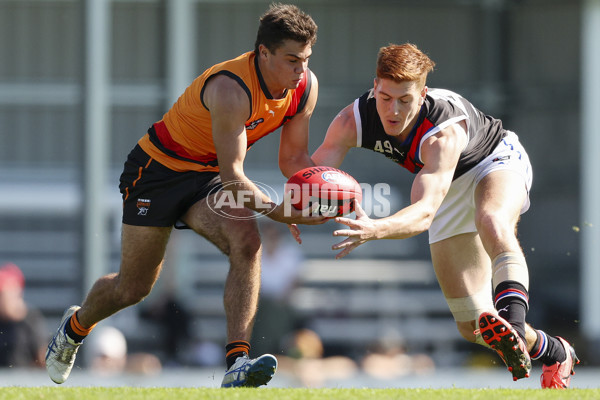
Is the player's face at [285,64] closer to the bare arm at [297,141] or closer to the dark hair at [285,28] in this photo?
the dark hair at [285,28]

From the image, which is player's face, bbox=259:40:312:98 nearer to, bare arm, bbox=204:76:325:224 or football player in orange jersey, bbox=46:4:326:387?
football player in orange jersey, bbox=46:4:326:387

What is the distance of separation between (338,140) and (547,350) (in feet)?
5.86

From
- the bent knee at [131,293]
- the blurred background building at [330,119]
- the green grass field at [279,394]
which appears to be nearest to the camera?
the green grass field at [279,394]

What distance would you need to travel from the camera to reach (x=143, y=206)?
6.14 meters

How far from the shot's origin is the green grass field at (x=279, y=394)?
4.94 m

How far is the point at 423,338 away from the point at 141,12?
18.6 ft

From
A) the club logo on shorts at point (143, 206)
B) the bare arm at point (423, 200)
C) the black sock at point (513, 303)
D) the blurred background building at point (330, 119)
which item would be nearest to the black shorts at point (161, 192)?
the club logo on shorts at point (143, 206)

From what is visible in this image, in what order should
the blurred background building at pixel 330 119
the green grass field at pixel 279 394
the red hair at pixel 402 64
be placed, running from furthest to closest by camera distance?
the blurred background building at pixel 330 119, the red hair at pixel 402 64, the green grass field at pixel 279 394

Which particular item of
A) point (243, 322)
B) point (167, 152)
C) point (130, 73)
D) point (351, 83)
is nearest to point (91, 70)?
point (130, 73)

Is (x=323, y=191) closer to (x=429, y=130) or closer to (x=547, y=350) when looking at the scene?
(x=429, y=130)

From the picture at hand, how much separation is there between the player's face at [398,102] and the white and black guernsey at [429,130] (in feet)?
0.27

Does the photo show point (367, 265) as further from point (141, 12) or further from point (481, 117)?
point (481, 117)

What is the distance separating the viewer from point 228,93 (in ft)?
18.7

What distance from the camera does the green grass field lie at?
16.2ft
